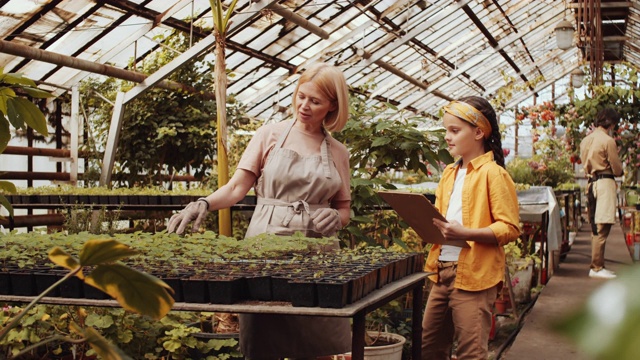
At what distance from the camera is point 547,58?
22469 millimetres

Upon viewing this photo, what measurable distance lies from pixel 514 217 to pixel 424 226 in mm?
304

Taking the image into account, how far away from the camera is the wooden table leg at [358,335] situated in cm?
157

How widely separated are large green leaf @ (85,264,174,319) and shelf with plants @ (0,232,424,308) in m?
0.22

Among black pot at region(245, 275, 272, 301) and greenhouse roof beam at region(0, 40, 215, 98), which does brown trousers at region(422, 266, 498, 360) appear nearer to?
black pot at region(245, 275, 272, 301)

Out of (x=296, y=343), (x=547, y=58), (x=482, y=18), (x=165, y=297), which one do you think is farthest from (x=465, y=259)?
(x=547, y=58)

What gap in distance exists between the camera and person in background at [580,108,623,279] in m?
6.05

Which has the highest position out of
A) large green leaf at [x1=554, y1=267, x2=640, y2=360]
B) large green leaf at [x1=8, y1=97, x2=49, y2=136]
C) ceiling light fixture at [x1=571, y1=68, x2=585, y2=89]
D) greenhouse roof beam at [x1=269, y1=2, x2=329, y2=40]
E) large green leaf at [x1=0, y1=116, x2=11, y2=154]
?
greenhouse roof beam at [x1=269, y1=2, x2=329, y2=40]

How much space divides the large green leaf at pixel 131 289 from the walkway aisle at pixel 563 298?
1.61 feet

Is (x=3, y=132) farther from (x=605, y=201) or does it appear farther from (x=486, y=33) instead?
(x=486, y=33)

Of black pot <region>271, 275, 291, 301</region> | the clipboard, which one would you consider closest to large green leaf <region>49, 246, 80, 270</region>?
black pot <region>271, 275, 291, 301</region>

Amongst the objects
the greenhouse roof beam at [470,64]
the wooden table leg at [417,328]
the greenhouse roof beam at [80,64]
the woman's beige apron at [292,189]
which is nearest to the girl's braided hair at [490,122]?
the woman's beige apron at [292,189]

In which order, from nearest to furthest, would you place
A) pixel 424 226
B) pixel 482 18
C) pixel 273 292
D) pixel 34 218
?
pixel 273 292 < pixel 424 226 < pixel 34 218 < pixel 482 18

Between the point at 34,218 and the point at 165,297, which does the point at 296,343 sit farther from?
the point at 34,218

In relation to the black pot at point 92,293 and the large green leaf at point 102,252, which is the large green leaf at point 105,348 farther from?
the black pot at point 92,293
